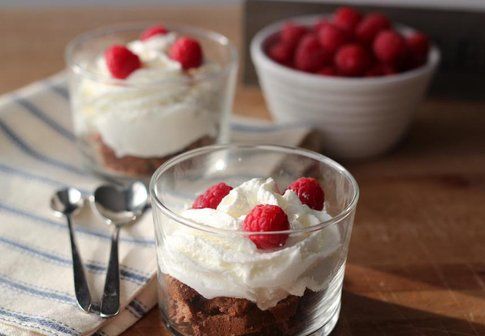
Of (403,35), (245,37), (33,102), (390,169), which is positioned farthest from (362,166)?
(33,102)

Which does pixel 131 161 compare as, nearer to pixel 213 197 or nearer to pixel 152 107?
pixel 152 107

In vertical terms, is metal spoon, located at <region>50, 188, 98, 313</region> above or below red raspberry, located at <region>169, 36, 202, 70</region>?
below

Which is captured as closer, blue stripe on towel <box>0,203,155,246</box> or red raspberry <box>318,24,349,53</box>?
blue stripe on towel <box>0,203,155,246</box>

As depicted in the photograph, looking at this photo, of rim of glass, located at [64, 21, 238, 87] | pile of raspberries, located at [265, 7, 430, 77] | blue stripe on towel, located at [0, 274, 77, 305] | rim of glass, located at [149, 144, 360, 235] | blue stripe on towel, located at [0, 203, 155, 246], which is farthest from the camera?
pile of raspberries, located at [265, 7, 430, 77]

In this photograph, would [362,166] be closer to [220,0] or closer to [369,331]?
[369,331]

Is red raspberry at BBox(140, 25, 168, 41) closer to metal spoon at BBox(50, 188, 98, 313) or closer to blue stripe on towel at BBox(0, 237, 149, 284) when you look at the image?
metal spoon at BBox(50, 188, 98, 313)

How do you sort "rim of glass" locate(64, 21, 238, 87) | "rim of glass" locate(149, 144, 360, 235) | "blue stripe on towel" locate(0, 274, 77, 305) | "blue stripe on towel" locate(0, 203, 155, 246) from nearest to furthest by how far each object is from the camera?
1. "rim of glass" locate(149, 144, 360, 235)
2. "blue stripe on towel" locate(0, 274, 77, 305)
3. "blue stripe on towel" locate(0, 203, 155, 246)
4. "rim of glass" locate(64, 21, 238, 87)

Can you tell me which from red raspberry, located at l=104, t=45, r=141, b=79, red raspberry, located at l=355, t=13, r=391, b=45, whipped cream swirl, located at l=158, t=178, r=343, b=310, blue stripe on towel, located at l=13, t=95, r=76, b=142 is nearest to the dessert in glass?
red raspberry, located at l=104, t=45, r=141, b=79

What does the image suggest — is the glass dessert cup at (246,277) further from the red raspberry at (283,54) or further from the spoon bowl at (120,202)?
the red raspberry at (283,54)
